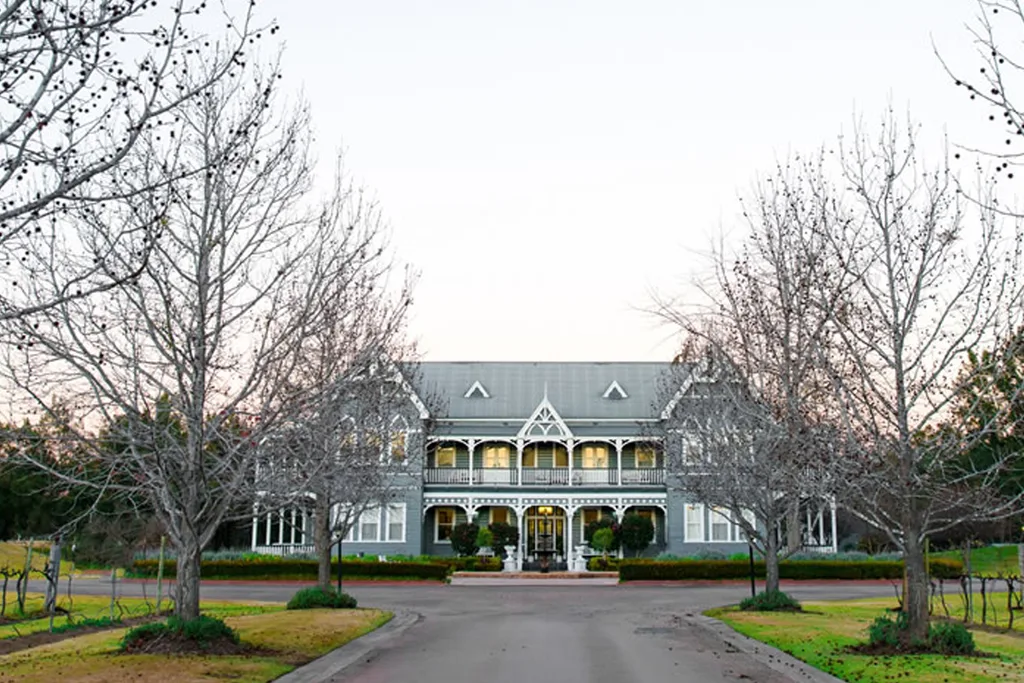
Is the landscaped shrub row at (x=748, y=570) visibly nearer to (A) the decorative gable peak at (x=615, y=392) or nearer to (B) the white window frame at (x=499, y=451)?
(B) the white window frame at (x=499, y=451)

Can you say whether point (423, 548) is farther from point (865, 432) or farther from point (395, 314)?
point (865, 432)

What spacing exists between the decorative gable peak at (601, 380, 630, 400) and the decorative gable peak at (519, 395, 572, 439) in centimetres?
389

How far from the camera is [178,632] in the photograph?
15.5 metres

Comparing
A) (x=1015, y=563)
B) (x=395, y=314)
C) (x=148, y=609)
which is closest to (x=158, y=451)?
(x=395, y=314)

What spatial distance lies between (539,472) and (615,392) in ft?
20.3

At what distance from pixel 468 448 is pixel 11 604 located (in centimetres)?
2821

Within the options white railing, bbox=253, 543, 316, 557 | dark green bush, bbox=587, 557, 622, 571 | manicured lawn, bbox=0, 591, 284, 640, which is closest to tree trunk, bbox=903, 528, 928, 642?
manicured lawn, bbox=0, 591, 284, 640

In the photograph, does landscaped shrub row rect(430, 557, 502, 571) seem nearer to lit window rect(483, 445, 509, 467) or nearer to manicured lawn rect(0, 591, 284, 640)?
lit window rect(483, 445, 509, 467)

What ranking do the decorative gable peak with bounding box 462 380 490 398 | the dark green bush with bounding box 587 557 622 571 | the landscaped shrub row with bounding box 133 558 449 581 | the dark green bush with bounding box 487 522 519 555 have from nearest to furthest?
the landscaped shrub row with bounding box 133 558 449 581, the dark green bush with bounding box 587 557 622 571, the dark green bush with bounding box 487 522 519 555, the decorative gable peak with bounding box 462 380 490 398

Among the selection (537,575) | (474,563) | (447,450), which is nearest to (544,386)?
(447,450)

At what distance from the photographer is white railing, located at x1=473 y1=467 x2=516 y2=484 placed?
166ft

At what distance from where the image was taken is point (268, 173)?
53.6ft

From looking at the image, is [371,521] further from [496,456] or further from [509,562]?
[509,562]

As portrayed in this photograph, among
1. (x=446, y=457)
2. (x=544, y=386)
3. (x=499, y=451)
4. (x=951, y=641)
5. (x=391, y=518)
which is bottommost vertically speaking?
(x=951, y=641)
